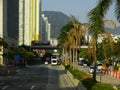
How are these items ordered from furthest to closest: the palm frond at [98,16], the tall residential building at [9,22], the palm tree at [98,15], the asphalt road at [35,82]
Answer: the tall residential building at [9,22] → the asphalt road at [35,82] → the palm frond at [98,16] → the palm tree at [98,15]

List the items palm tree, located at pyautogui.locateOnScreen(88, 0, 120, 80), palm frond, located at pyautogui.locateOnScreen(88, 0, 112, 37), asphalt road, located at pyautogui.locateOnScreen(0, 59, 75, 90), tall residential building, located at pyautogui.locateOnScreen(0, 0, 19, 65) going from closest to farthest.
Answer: palm tree, located at pyautogui.locateOnScreen(88, 0, 120, 80) < palm frond, located at pyautogui.locateOnScreen(88, 0, 112, 37) < asphalt road, located at pyautogui.locateOnScreen(0, 59, 75, 90) < tall residential building, located at pyautogui.locateOnScreen(0, 0, 19, 65)

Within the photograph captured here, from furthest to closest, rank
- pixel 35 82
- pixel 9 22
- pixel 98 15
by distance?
pixel 9 22
pixel 35 82
pixel 98 15

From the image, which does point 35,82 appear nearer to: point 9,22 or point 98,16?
point 98,16

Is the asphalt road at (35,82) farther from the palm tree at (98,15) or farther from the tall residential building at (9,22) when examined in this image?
the tall residential building at (9,22)

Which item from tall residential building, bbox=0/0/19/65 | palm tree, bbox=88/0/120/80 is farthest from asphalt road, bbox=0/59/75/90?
tall residential building, bbox=0/0/19/65

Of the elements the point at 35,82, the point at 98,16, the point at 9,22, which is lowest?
the point at 35,82

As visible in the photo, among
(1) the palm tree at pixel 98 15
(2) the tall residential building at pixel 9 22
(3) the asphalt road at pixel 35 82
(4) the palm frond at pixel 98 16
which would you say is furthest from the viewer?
(2) the tall residential building at pixel 9 22

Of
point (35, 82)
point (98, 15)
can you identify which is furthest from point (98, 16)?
point (35, 82)

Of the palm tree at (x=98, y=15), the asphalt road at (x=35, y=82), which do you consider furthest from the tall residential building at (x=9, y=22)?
the palm tree at (x=98, y=15)

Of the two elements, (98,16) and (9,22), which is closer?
(98,16)

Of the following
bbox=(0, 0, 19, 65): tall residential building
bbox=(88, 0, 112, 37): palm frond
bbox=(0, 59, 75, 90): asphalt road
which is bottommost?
bbox=(0, 59, 75, 90): asphalt road

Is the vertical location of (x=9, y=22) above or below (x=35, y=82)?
above

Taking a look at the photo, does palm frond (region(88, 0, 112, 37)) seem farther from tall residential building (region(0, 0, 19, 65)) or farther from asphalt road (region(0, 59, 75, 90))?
tall residential building (region(0, 0, 19, 65))

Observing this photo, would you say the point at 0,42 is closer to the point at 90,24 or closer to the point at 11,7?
the point at 11,7
